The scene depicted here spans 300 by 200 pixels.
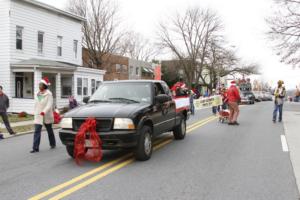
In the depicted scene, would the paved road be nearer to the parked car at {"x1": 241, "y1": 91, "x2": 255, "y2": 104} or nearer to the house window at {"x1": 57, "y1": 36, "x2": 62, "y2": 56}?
the house window at {"x1": 57, "y1": 36, "x2": 62, "y2": 56}

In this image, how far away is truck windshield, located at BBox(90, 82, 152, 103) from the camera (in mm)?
8695

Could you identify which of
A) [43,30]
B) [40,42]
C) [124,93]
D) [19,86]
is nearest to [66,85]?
[40,42]

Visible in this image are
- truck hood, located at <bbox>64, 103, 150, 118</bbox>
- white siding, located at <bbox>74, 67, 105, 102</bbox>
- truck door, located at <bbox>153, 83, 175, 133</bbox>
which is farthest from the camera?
white siding, located at <bbox>74, 67, 105, 102</bbox>

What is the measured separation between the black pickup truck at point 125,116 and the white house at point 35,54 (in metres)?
15.8

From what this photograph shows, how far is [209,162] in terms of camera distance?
25.7ft

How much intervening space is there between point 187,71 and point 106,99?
168ft

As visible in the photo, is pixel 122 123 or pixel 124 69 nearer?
pixel 122 123

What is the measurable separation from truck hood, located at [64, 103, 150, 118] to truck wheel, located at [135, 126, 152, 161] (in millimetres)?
486

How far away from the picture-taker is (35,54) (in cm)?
2617

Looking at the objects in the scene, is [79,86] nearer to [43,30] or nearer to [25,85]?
[25,85]

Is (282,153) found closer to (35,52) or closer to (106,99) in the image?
(106,99)

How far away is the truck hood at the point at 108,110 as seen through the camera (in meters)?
7.55

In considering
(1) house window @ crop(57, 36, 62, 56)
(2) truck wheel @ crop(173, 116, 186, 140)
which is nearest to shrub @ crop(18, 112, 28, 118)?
(1) house window @ crop(57, 36, 62, 56)

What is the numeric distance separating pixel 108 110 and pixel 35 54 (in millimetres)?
20049
